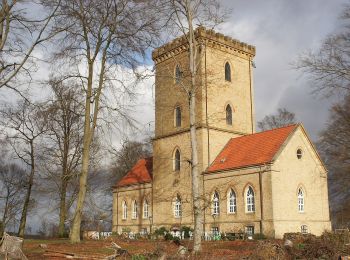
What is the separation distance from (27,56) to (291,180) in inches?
888

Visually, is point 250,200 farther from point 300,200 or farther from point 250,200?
point 300,200

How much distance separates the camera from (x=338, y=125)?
3912cm

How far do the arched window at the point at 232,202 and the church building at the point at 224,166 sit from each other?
0.08 meters

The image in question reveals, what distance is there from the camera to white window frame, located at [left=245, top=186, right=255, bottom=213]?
33750 millimetres

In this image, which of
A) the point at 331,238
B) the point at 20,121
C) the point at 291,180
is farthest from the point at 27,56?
the point at 291,180

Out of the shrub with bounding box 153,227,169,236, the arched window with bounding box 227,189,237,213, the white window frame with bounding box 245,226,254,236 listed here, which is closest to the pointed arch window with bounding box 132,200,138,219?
the shrub with bounding box 153,227,169,236

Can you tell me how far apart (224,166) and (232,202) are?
9.34 ft

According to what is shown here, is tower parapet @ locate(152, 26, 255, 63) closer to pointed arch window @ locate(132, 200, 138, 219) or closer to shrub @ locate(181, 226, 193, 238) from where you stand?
pointed arch window @ locate(132, 200, 138, 219)

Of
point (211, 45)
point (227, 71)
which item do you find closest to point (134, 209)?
point (227, 71)

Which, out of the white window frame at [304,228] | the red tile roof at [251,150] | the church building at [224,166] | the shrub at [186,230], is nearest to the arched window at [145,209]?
the church building at [224,166]

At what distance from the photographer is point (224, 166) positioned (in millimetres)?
36312

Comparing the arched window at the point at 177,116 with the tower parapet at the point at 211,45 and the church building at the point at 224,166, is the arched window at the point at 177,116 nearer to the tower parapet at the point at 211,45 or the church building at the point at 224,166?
the church building at the point at 224,166

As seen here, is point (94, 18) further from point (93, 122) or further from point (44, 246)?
point (44, 246)

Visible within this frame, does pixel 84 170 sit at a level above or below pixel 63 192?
above
